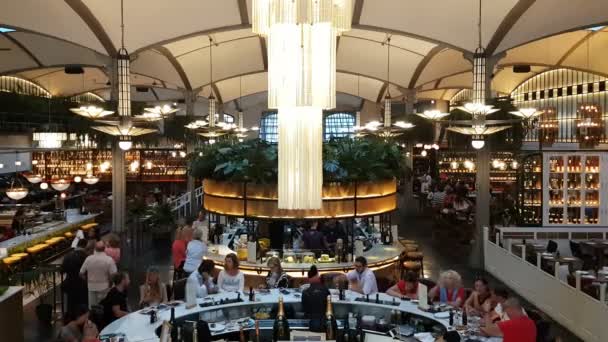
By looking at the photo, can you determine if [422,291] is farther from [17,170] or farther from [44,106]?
[17,170]

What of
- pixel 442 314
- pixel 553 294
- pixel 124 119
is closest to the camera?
pixel 442 314

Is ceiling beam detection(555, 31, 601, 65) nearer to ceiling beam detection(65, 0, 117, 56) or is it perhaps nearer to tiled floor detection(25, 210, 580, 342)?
tiled floor detection(25, 210, 580, 342)

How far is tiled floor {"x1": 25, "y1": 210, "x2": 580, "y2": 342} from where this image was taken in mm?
9008

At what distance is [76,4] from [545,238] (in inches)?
437

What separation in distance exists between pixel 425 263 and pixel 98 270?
7.80m

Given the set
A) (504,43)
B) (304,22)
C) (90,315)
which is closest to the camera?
(304,22)

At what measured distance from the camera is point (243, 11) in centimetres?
1424

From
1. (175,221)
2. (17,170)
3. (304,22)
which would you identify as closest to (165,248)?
(175,221)

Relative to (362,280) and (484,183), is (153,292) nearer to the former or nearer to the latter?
(362,280)

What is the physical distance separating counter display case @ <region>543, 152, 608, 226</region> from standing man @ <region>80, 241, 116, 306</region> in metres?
9.69

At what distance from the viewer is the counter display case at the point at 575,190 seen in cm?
1400

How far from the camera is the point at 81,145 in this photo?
1848 cm

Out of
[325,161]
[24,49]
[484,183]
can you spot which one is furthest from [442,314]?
[24,49]

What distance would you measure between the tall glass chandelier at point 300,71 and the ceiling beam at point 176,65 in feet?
42.4
